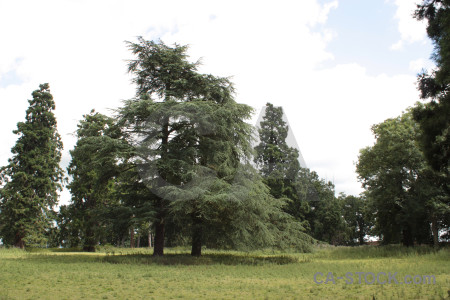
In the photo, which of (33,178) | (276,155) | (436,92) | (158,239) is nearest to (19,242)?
(33,178)

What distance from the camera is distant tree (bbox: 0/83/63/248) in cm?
2733

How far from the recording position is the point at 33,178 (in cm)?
2823

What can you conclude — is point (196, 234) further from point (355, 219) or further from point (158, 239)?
point (355, 219)

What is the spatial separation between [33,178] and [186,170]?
1770 centimetres

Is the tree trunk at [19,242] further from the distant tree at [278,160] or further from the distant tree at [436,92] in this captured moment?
the distant tree at [436,92]

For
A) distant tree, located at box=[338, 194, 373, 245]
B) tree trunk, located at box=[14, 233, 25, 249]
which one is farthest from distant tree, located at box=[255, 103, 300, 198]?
distant tree, located at box=[338, 194, 373, 245]

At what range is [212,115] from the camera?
17453mm

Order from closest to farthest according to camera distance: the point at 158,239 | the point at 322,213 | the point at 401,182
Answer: the point at 158,239
the point at 401,182
the point at 322,213

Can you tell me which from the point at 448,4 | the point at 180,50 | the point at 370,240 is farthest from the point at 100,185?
the point at 370,240

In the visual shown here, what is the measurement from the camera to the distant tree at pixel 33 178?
27328mm

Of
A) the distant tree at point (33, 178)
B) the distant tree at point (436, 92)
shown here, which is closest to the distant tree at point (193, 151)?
the distant tree at point (436, 92)

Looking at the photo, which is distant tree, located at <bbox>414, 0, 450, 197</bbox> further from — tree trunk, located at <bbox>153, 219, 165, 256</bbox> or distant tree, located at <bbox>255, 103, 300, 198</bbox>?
distant tree, located at <bbox>255, 103, 300, 198</bbox>

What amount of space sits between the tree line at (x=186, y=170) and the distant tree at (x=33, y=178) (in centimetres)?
9

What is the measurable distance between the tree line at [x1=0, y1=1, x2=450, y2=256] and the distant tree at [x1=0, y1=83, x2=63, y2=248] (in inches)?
3.6
